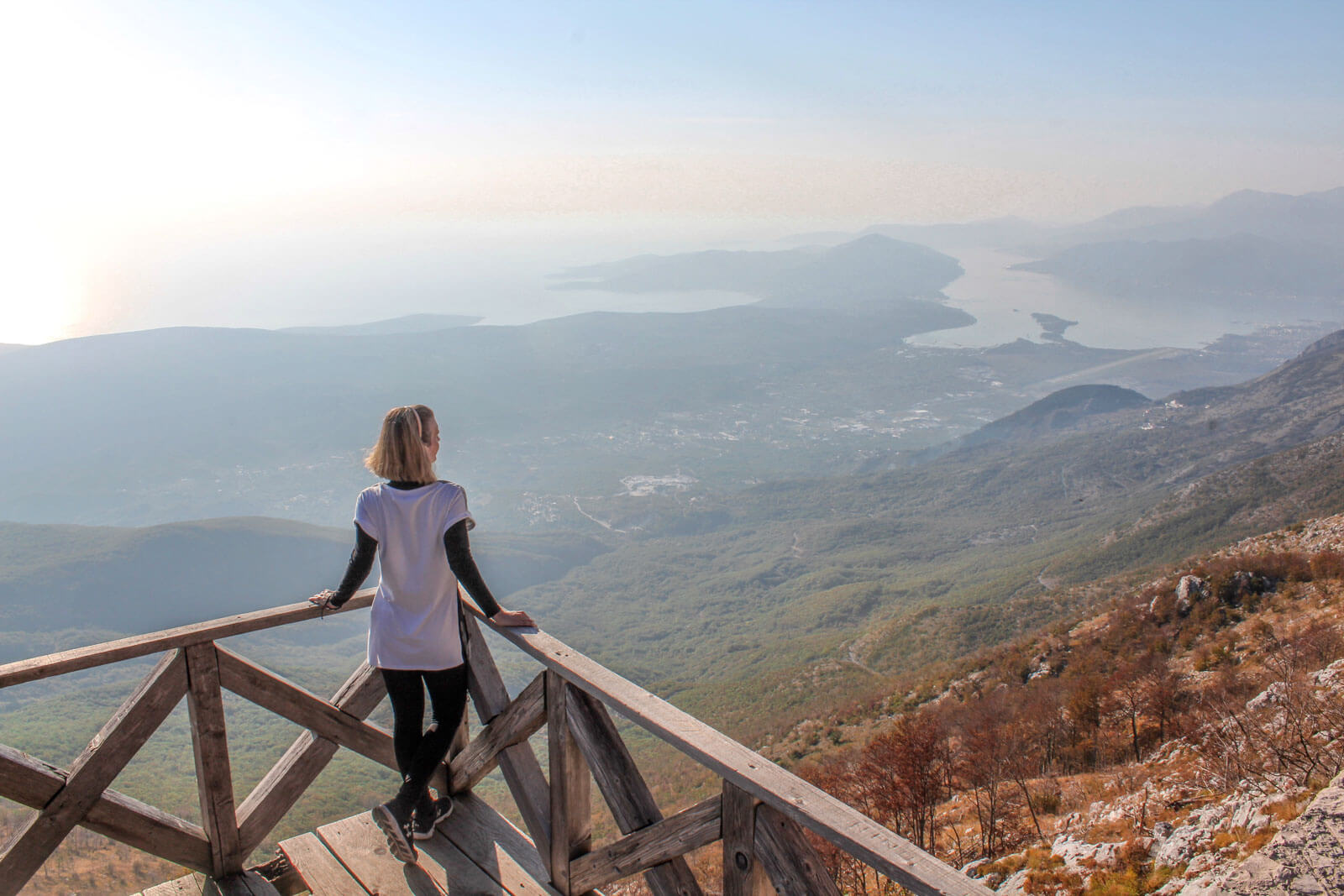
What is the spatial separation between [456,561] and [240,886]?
194cm

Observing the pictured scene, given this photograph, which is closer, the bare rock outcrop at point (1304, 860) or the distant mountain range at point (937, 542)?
the bare rock outcrop at point (1304, 860)

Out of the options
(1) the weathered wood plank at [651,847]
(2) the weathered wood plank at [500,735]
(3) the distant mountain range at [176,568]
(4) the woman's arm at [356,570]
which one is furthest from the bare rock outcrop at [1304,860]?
(3) the distant mountain range at [176,568]

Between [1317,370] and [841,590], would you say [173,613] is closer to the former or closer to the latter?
[841,590]

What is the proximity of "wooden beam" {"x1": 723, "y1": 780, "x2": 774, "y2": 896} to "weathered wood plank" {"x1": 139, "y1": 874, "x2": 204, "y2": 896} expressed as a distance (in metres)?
2.74

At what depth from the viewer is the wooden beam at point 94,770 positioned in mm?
2998

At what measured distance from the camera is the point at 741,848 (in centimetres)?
220

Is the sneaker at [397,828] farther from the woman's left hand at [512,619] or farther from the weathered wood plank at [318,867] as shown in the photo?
the woman's left hand at [512,619]

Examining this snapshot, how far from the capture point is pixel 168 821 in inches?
138

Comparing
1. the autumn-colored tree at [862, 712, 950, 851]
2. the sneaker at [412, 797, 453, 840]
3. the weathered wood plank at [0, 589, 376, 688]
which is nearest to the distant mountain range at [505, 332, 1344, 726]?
the autumn-colored tree at [862, 712, 950, 851]

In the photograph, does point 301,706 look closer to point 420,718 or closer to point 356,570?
point 420,718

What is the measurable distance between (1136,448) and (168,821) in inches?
6594

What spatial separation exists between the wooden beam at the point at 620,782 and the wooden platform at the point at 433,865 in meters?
0.83

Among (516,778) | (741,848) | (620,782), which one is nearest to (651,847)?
(620,782)

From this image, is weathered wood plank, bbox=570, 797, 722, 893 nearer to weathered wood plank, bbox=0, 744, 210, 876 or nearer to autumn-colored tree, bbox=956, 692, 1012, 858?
weathered wood plank, bbox=0, 744, 210, 876
